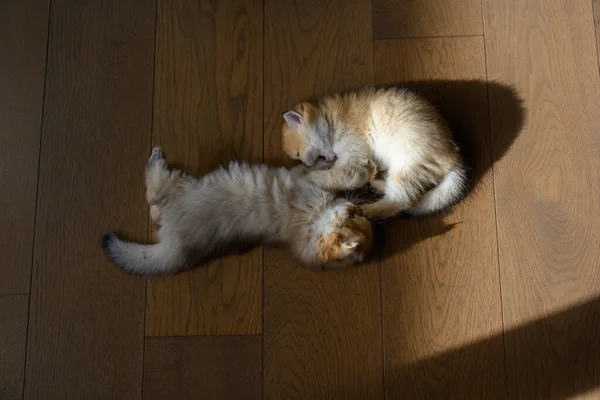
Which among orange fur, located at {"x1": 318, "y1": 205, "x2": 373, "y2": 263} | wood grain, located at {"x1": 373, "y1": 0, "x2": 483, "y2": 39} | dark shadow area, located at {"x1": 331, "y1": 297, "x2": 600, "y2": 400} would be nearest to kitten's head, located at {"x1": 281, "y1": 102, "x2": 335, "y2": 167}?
orange fur, located at {"x1": 318, "y1": 205, "x2": 373, "y2": 263}

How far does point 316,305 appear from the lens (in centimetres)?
151

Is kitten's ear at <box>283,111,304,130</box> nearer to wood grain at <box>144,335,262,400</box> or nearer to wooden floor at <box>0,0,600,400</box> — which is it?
wooden floor at <box>0,0,600,400</box>

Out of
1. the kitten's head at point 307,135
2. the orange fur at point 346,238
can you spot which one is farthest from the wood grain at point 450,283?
the kitten's head at point 307,135

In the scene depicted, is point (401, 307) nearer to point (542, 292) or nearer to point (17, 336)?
point (542, 292)

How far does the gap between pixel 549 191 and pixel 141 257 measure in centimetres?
129

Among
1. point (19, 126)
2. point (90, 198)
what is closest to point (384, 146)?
point (90, 198)

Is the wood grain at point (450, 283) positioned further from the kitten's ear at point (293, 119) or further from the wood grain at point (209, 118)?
the wood grain at point (209, 118)

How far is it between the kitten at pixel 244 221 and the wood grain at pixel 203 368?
0.24 meters

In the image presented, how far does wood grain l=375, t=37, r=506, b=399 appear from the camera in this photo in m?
1.47

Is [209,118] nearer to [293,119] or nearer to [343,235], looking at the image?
[293,119]

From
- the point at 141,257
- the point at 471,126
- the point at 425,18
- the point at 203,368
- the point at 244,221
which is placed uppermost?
the point at 425,18

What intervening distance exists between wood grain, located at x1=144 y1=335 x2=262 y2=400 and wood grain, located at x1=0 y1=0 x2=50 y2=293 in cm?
49

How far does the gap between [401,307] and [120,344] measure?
2.87 feet

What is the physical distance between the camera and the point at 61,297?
153cm
